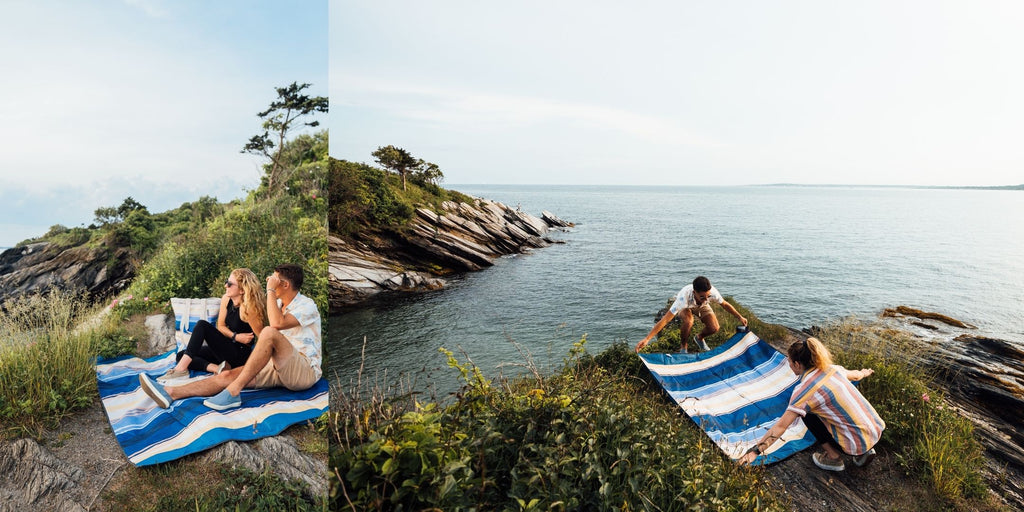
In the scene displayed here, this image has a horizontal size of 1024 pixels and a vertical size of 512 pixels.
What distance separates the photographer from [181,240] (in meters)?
5.49

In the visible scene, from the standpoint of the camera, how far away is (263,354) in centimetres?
405

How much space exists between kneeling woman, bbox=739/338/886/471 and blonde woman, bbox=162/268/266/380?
13.1 feet

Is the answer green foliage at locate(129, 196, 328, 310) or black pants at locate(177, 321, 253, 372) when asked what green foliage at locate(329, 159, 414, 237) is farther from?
black pants at locate(177, 321, 253, 372)

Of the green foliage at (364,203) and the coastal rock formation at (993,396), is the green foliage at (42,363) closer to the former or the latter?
the coastal rock formation at (993,396)

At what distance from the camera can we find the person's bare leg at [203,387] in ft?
12.7

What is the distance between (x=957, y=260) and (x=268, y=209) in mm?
38134

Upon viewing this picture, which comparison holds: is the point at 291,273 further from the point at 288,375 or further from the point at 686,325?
the point at 686,325

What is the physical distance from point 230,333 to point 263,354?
49cm

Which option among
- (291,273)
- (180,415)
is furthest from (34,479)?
(291,273)

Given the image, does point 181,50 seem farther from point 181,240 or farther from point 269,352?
point 269,352

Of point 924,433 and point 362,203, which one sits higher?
point 362,203

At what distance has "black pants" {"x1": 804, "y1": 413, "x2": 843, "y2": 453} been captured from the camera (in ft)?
12.8

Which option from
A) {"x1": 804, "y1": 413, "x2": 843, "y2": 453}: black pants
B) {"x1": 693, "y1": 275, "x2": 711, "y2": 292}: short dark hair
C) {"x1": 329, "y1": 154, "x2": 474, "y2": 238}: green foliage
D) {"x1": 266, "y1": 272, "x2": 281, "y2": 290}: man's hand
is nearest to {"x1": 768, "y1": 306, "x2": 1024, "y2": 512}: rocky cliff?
{"x1": 804, "y1": 413, "x2": 843, "y2": 453}: black pants

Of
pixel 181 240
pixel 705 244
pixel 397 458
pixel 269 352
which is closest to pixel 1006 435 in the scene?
pixel 397 458
